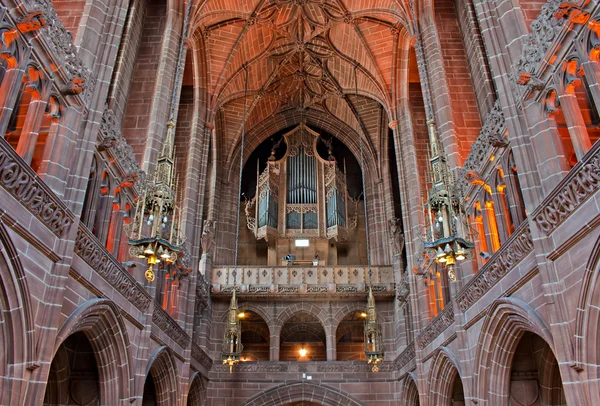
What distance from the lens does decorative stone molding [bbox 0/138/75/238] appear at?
274 inches

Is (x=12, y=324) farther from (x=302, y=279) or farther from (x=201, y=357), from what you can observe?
(x=302, y=279)

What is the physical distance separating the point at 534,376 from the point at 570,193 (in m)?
5.34

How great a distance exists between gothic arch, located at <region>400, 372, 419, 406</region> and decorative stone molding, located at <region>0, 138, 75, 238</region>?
1269 cm

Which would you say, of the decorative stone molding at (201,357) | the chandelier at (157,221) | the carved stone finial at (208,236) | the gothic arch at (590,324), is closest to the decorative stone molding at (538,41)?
the gothic arch at (590,324)

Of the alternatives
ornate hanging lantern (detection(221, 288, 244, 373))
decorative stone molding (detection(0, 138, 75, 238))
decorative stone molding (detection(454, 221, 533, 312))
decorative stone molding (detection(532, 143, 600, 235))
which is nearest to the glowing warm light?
ornate hanging lantern (detection(221, 288, 244, 373))

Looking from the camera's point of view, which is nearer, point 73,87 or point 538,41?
point 538,41

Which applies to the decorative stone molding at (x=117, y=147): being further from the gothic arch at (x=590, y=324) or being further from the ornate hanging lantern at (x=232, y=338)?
the gothic arch at (x=590, y=324)

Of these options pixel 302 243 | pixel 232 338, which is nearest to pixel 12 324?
pixel 232 338

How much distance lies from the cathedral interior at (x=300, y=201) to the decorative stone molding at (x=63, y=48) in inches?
1.6

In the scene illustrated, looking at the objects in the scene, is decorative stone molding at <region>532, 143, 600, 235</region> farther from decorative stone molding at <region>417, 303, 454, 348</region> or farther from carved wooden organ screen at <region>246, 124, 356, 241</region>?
carved wooden organ screen at <region>246, 124, 356, 241</region>

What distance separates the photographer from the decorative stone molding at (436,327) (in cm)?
1312

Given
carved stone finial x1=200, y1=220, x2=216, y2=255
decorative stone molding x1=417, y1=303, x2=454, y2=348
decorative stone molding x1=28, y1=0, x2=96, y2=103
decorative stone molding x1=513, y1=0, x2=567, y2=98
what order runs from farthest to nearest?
1. carved stone finial x1=200, y1=220, x2=216, y2=255
2. decorative stone molding x1=417, y1=303, x2=454, y2=348
3. decorative stone molding x1=28, y1=0, x2=96, y2=103
4. decorative stone molding x1=513, y1=0, x2=567, y2=98

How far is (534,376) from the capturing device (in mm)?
11008

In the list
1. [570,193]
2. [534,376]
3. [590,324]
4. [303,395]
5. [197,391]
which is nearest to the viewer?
[590,324]
